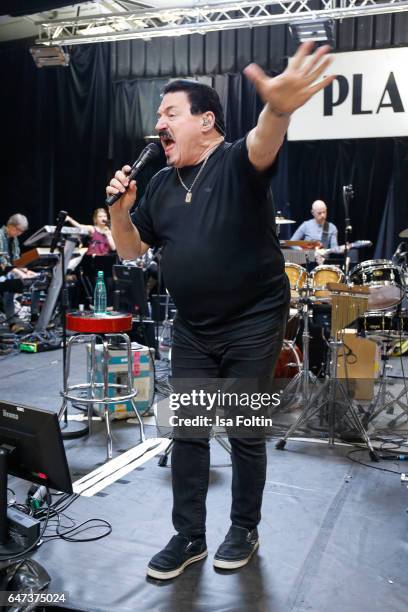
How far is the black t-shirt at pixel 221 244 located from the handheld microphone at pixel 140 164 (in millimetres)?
112

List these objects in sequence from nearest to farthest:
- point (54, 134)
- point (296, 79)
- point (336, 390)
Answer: point (296, 79)
point (336, 390)
point (54, 134)

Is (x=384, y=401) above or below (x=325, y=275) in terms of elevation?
below

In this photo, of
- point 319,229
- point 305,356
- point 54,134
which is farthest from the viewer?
point 54,134

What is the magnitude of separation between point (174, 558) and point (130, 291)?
11.4 ft

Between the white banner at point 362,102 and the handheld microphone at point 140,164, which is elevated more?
the white banner at point 362,102

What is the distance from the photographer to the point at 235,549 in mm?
2387

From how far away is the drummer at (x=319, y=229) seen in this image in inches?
316

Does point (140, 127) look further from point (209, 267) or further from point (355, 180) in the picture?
point (209, 267)

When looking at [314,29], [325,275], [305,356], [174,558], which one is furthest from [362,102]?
[174,558]

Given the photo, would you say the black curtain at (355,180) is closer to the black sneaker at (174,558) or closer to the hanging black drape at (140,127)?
the hanging black drape at (140,127)

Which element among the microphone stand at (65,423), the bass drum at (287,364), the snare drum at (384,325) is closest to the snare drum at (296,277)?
the bass drum at (287,364)

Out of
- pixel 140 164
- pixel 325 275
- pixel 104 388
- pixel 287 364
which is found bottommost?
pixel 287 364

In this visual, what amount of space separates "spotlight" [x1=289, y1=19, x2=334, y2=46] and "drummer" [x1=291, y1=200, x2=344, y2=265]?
1.84 m

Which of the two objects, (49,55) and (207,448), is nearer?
(207,448)
